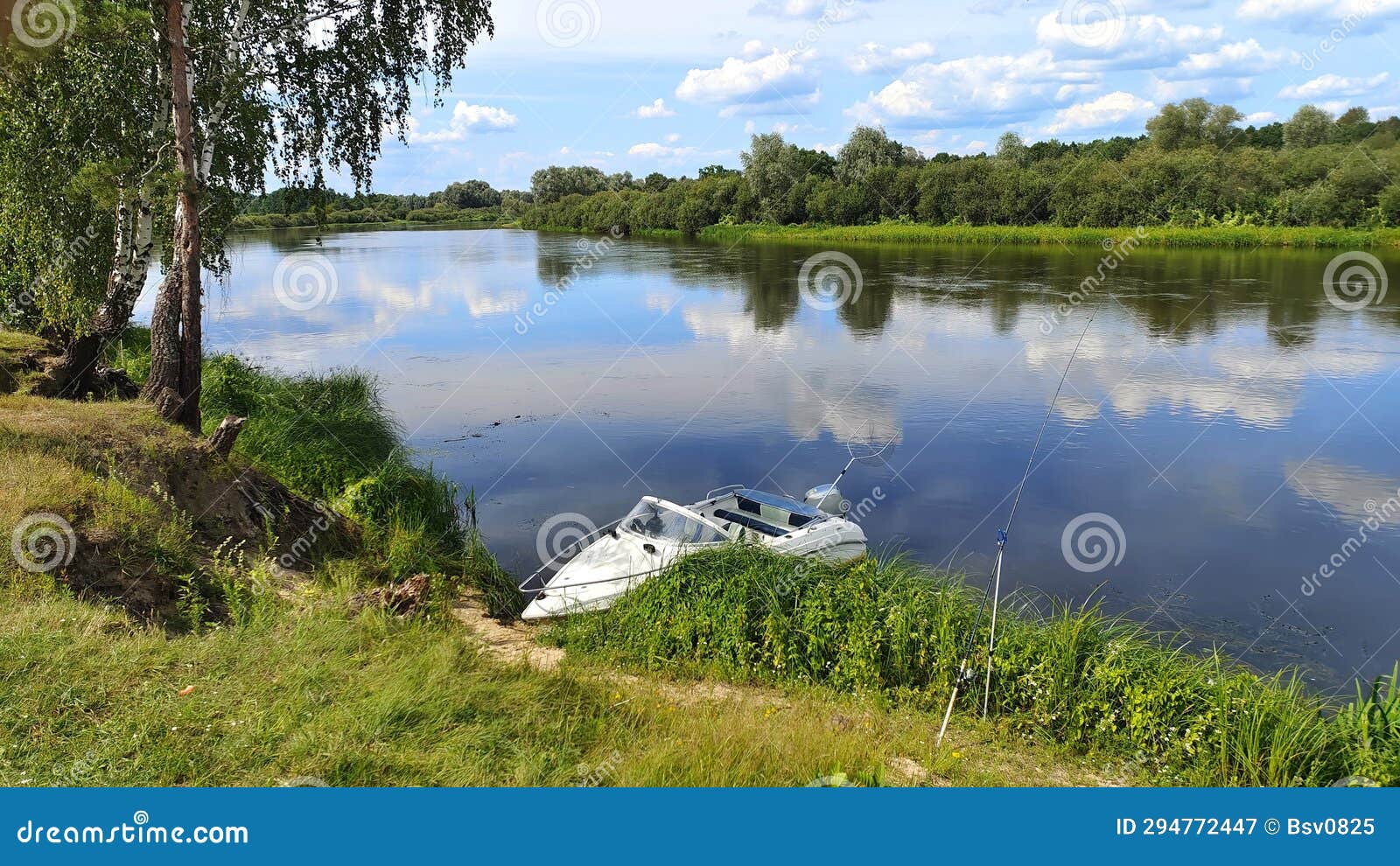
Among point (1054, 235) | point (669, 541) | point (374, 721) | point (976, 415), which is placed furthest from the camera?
point (1054, 235)

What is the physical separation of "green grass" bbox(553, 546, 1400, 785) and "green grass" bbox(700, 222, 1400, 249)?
167 ft

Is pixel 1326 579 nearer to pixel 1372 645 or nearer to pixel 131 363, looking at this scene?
pixel 1372 645

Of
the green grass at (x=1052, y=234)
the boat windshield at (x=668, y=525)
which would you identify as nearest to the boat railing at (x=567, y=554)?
the boat windshield at (x=668, y=525)

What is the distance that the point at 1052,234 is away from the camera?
5738cm

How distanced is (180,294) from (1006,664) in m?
10.4

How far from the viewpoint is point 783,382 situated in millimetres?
20703

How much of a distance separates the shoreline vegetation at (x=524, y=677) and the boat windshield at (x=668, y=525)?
0.88 meters

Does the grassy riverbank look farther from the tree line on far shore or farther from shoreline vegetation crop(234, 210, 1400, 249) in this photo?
the tree line on far shore

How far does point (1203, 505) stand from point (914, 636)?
7.64m

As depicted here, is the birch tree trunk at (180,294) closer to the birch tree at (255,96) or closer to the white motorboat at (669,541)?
the birch tree at (255,96)

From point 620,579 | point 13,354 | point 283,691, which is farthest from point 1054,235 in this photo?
point 283,691

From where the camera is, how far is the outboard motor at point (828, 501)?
11672mm

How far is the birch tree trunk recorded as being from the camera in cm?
1062

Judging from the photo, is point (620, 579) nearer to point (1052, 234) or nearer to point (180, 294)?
point (180, 294)
